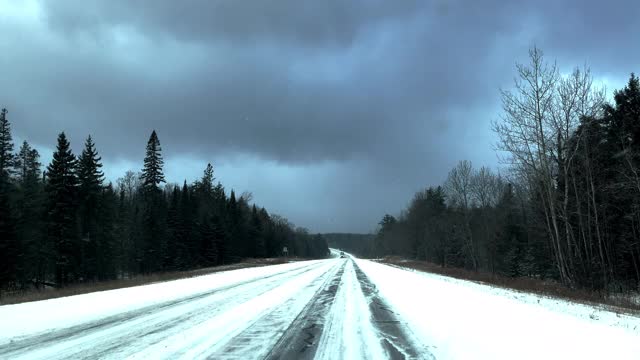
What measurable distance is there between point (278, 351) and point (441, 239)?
275ft

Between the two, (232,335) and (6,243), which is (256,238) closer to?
(6,243)

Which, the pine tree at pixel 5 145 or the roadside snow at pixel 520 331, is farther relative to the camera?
the pine tree at pixel 5 145

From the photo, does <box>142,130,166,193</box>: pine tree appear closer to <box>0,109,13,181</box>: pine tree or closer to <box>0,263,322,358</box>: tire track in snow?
<box>0,109,13,181</box>: pine tree

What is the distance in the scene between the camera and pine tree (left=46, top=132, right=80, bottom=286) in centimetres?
5303

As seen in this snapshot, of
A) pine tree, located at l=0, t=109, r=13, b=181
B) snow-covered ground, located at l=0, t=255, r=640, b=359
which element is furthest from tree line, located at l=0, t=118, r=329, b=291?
snow-covered ground, located at l=0, t=255, r=640, b=359

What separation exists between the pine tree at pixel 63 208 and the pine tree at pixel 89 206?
18.3 feet

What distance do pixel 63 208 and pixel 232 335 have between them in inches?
2009

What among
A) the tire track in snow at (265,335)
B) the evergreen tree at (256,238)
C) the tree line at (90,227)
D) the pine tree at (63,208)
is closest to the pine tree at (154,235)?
the tree line at (90,227)

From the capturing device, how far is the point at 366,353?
308 inches

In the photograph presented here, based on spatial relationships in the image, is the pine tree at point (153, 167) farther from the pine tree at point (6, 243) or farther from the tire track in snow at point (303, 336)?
the tire track in snow at point (303, 336)

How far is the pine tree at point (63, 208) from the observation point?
53031 millimetres

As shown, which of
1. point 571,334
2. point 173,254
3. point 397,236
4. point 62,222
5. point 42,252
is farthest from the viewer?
point 397,236

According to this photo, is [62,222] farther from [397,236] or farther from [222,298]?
[397,236]

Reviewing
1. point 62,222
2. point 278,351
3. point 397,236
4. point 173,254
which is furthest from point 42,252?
point 397,236
